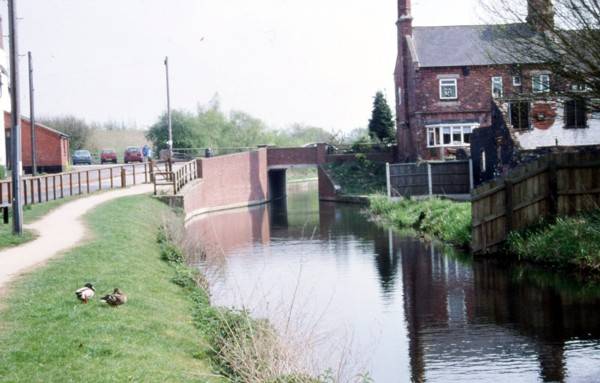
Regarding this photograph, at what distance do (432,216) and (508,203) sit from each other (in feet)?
31.1

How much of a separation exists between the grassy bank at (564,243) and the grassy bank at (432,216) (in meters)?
3.44

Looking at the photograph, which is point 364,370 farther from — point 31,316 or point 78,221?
point 78,221

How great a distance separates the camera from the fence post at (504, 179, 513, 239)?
75.3 ft

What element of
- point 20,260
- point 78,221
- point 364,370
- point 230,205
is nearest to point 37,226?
point 78,221

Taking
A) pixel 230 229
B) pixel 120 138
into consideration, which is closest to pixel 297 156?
pixel 230 229

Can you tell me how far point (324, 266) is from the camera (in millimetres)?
23797

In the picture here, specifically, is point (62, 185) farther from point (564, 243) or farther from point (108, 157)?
point (108, 157)

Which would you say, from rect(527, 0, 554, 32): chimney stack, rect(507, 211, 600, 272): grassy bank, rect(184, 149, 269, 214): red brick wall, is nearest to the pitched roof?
rect(184, 149, 269, 214): red brick wall

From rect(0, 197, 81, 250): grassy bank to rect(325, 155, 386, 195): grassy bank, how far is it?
24.9 m

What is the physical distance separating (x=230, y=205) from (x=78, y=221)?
27.5 metres

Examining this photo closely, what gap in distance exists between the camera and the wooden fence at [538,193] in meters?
22.7

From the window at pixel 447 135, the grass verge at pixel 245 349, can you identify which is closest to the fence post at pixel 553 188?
the grass verge at pixel 245 349

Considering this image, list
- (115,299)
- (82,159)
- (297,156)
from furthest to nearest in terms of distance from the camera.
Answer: (82,159)
(297,156)
(115,299)

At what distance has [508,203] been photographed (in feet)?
75.7
